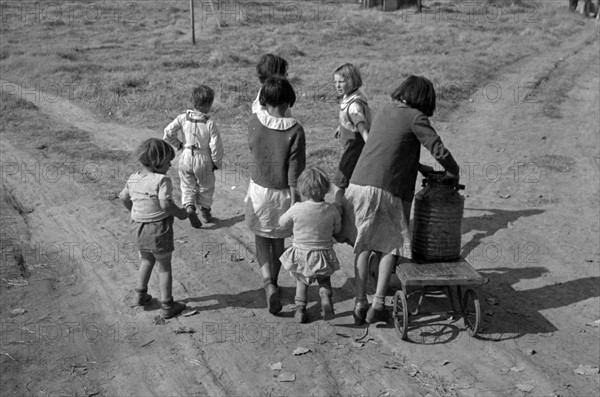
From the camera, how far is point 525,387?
4.96 metres

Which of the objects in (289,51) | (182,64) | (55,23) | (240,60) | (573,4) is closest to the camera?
(182,64)

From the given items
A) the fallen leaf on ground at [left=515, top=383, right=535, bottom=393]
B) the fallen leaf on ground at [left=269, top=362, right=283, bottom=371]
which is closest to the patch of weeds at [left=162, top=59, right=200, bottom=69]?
the fallen leaf on ground at [left=269, top=362, right=283, bottom=371]

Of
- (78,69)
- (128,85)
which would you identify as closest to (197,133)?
(128,85)

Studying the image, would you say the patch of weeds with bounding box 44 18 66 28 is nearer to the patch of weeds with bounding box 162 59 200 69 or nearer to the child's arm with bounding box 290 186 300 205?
the patch of weeds with bounding box 162 59 200 69

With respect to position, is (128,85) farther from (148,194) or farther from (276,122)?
(276,122)

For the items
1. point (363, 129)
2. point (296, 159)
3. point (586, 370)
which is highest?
point (363, 129)

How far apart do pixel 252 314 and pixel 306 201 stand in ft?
3.79

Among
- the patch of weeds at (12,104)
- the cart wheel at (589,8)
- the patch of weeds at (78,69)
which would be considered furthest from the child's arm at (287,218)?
the cart wheel at (589,8)

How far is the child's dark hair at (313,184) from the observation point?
17.9 feet

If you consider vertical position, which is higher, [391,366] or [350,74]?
[350,74]

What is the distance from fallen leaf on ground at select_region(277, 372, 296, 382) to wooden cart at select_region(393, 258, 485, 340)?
1.00 m

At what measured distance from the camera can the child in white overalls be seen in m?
7.70

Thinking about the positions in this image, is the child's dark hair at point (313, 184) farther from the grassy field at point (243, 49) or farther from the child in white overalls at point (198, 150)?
the grassy field at point (243, 49)

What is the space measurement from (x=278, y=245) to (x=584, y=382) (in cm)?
264
